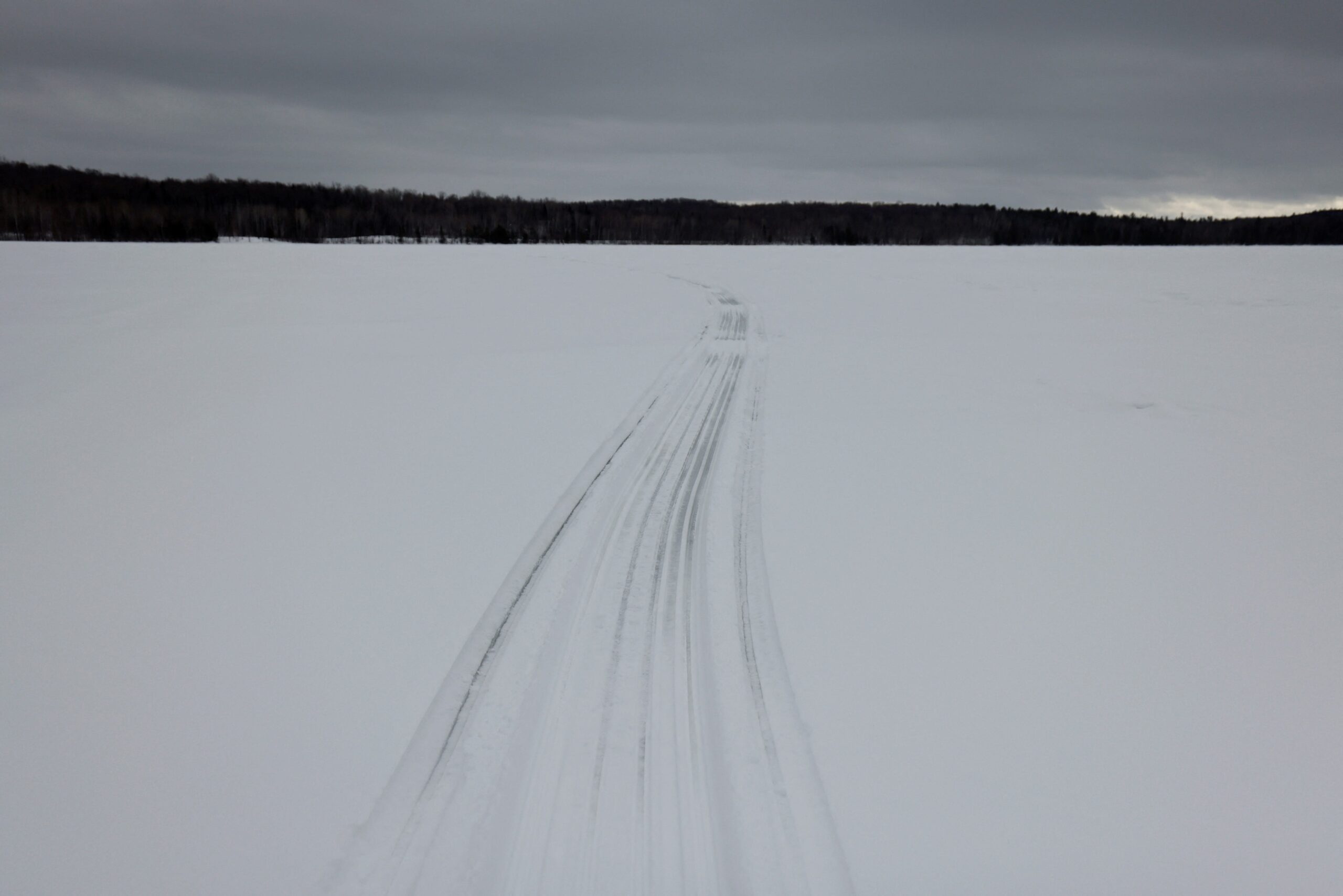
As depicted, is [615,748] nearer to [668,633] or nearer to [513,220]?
[668,633]

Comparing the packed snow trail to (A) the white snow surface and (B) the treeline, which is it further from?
(B) the treeline

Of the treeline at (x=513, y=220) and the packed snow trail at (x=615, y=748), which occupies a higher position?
the treeline at (x=513, y=220)

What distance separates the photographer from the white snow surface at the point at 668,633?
9.34ft

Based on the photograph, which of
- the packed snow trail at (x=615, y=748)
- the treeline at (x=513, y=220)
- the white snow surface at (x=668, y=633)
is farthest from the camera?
the treeline at (x=513, y=220)

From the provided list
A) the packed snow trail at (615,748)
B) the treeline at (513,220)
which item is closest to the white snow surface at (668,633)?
the packed snow trail at (615,748)

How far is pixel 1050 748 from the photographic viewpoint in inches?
134

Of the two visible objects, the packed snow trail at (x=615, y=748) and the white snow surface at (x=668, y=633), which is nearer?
the packed snow trail at (x=615, y=748)

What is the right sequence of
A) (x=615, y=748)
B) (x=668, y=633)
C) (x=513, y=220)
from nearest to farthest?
(x=615, y=748), (x=668, y=633), (x=513, y=220)

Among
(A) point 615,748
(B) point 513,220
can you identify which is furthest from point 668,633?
(B) point 513,220

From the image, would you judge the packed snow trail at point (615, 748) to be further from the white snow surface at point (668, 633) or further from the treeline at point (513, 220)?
the treeline at point (513, 220)

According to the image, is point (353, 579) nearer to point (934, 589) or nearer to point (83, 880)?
point (83, 880)

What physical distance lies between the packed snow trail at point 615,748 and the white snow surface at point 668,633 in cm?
2

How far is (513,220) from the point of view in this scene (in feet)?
277

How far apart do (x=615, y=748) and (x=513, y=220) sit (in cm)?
8746
